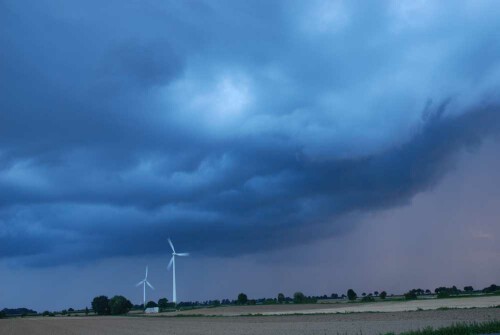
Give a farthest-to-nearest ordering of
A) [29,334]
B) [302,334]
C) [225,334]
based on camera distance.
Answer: [29,334] → [225,334] → [302,334]

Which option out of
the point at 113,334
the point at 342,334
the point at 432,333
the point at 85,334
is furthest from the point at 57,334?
the point at 432,333

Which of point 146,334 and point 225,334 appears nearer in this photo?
point 225,334

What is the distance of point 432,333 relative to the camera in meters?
34.5

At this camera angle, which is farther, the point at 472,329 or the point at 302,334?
the point at 302,334

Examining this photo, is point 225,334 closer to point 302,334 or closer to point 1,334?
point 302,334

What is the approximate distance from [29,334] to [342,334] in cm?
6844

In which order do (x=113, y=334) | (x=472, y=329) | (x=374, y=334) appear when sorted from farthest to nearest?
(x=113, y=334) < (x=374, y=334) < (x=472, y=329)

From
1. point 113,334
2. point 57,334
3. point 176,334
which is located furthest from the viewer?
point 57,334

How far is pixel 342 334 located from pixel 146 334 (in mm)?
35704

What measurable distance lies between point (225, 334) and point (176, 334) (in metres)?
9.54

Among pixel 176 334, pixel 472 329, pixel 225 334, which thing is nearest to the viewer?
pixel 472 329

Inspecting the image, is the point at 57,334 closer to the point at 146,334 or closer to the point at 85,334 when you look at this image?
the point at 85,334

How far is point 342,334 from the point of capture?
5884cm

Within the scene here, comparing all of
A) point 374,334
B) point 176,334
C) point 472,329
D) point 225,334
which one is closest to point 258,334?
point 225,334
